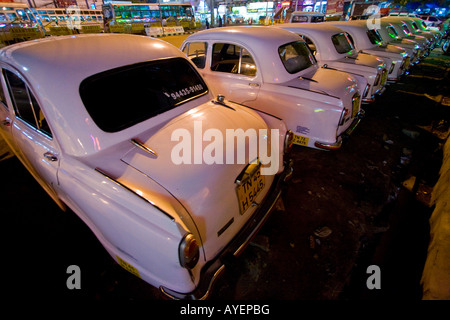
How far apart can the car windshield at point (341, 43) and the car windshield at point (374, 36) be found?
2.04 m

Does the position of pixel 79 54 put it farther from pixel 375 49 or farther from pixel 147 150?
pixel 375 49

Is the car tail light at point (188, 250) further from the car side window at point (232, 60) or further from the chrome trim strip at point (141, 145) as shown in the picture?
the car side window at point (232, 60)

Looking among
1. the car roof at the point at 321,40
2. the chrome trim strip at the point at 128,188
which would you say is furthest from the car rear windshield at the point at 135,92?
the car roof at the point at 321,40

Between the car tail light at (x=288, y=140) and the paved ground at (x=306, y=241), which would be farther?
the car tail light at (x=288, y=140)

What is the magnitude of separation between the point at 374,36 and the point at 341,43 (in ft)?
9.95

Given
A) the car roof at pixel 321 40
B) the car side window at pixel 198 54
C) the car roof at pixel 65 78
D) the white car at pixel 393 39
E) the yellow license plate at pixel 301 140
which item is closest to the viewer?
the car roof at pixel 65 78

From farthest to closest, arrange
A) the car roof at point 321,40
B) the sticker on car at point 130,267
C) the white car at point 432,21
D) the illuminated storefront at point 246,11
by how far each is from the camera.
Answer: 1. the illuminated storefront at point 246,11
2. the white car at point 432,21
3. the car roof at point 321,40
4. the sticker on car at point 130,267

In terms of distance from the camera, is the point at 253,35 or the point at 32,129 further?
the point at 253,35

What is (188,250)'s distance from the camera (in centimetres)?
134

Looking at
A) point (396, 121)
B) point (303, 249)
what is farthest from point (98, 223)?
point (396, 121)

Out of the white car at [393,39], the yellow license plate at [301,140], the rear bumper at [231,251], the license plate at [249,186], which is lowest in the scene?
the yellow license plate at [301,140]

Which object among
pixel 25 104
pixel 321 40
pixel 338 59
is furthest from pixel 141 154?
pixel 338 59

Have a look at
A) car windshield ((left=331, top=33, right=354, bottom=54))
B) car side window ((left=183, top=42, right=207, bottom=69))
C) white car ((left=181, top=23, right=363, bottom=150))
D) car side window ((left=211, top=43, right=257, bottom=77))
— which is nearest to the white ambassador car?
white car ((left=181, top=23, right=363, bottom=150))

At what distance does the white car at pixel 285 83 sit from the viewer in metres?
3.42
